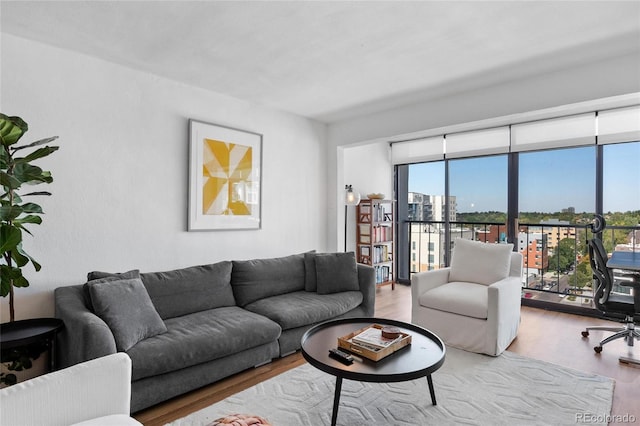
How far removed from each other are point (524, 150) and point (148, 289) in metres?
4.62

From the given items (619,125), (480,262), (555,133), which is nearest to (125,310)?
(480,262)

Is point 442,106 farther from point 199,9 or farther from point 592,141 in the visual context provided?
point 199,9

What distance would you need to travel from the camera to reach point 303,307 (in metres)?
3.12

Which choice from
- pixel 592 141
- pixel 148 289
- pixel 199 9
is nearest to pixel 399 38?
pixel 199 9

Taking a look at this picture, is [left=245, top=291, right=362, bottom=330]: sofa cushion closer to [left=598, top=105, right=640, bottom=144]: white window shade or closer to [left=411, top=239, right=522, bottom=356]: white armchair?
[left=411, top=239, right=522, bottom=356]: white armchair

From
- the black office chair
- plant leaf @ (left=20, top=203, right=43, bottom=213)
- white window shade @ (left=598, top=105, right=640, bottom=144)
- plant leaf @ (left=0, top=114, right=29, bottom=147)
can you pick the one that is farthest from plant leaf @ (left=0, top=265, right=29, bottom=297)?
white window shade @ (left=598, top=105, right=640, bottom=144)

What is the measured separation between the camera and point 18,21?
2.30m

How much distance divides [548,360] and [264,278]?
2598 millimetres

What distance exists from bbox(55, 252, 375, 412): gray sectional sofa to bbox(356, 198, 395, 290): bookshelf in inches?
59.4

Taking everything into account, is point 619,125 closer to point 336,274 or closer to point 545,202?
point 545,202

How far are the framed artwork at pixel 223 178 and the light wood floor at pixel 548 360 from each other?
1.56 meters

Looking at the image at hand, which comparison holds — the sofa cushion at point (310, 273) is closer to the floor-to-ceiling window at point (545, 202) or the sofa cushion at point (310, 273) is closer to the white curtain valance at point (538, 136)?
the floor-to-ceiling window at point (545, 202)

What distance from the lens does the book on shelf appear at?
2055mm

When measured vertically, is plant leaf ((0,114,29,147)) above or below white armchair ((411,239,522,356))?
above
